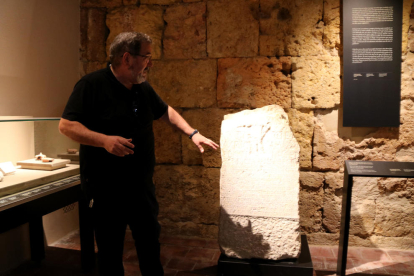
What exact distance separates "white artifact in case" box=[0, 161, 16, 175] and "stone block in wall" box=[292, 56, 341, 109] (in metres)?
2.62

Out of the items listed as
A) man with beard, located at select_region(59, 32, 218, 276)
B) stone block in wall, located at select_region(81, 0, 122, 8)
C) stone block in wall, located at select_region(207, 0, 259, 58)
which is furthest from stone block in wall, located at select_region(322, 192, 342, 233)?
stone block in wall, located at select_region(81, 0, 122, 8)

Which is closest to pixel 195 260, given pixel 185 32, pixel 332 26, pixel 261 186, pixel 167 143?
pixel 261 186

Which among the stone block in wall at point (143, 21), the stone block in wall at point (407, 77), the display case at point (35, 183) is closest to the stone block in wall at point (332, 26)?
the stone block in wall at point (407, 77)

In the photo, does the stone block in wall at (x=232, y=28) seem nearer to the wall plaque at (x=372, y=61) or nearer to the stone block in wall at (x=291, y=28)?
the stone block in wall at (x=291, y=28)

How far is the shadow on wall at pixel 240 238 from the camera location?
9.13 ft

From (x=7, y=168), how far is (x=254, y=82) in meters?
2.40

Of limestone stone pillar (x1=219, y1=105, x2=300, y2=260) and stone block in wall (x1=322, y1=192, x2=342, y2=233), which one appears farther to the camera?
stone block in wall (x1=322, y1=192, x2=342, y2=233)

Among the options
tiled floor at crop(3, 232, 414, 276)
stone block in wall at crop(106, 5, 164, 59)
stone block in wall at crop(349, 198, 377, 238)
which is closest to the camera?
tiled floor at crop(3, 232, 414, 276)

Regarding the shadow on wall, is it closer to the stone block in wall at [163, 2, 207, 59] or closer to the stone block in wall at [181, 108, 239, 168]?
the stone block in wall at [181, 108, 239, 168]

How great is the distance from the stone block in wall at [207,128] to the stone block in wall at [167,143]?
12 cm

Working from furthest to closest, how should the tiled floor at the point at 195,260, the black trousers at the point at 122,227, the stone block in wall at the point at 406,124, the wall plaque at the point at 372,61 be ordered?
1. the stone block in wall at the point at 406,124
2. the wall plaque at the point at 372,61
3. the tiled floor at the point at 195,260
4. the black trousers at the point at 122,227

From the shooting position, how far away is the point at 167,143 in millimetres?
3969

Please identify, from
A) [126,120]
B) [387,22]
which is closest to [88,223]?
[126,120]

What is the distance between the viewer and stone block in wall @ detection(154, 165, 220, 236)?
3893mm
